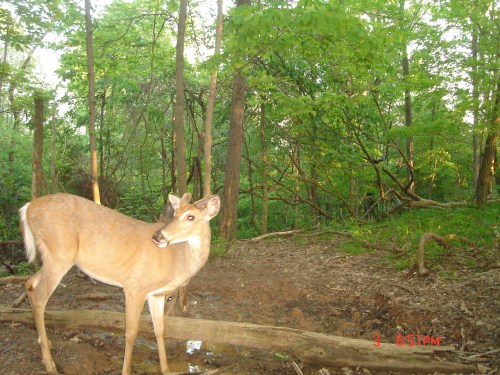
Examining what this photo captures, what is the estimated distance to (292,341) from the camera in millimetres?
4137

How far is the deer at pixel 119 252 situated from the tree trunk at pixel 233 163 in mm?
5796

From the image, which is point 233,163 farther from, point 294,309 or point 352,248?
point 294,309

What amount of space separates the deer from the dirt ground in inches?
17.9

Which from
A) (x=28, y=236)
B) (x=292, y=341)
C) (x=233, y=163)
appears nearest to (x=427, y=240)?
(x=292, y=341)

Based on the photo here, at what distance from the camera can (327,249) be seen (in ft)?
31.8

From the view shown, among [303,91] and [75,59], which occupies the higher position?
[75,59]

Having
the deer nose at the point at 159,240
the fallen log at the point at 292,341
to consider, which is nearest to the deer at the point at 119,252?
the deer nose at the point at 159,240

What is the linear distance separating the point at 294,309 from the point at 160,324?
2.44 meters

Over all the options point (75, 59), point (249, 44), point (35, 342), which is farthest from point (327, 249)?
point (75, 59)

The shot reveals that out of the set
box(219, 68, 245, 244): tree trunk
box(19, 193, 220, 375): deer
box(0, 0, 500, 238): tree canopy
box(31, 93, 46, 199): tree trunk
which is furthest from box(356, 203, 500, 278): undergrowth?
box(31, 93, 46, 199): tree trunk

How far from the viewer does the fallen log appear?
153 inches

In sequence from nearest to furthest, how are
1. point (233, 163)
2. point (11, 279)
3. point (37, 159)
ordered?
point (11, 279)
point (37, 159)
point (233, 163)

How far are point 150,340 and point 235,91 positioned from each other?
6.71 meters

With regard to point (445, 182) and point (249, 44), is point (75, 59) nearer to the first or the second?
point (249, 44)
